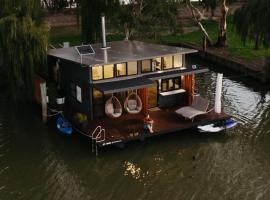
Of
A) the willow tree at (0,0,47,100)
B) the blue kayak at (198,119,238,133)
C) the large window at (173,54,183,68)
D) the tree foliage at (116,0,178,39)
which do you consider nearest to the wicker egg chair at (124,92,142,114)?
the large window at (173,54,183,68)

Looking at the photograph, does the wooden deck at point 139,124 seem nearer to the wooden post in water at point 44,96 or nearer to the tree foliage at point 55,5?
the wooden post in water at point 44,96

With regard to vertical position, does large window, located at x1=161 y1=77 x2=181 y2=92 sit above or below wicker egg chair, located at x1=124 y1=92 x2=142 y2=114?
above

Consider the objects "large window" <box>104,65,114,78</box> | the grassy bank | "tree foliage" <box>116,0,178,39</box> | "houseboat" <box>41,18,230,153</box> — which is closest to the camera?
"houseboat" <box>41,18,230,153</box>

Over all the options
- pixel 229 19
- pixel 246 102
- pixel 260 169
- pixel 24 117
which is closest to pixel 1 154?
pixel 24 117

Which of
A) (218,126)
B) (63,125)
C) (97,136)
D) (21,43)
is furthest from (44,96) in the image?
(218,126)

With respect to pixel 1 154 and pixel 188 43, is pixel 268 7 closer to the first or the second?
pixel 188 43

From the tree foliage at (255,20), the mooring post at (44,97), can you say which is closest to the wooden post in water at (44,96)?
the mooring post at (44,97)

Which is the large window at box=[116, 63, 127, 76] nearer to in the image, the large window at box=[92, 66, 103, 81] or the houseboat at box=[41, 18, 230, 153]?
the houseboat at box=[41, 18, 230, 153]
